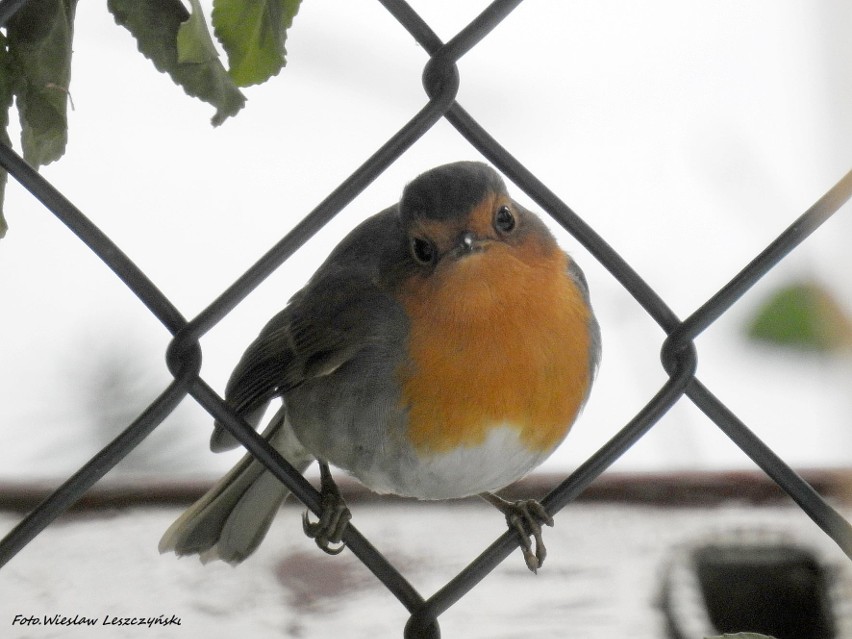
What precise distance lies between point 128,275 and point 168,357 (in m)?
0.11

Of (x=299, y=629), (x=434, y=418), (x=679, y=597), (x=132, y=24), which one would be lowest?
(x=679, y=597)

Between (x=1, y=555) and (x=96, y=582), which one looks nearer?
(x=1, y=555)

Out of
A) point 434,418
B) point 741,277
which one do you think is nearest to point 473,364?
point 434,418

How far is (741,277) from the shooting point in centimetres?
136

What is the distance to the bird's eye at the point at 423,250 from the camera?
202 cm

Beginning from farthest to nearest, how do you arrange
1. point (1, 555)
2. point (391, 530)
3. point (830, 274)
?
point (391, 530) < point (830, 274) < point (1, 555)

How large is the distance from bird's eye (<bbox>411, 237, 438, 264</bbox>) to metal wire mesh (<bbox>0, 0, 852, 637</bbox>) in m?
0.64

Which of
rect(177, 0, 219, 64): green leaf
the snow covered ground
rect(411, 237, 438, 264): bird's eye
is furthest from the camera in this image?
the snow covered ground

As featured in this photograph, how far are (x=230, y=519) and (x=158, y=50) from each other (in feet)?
4.30

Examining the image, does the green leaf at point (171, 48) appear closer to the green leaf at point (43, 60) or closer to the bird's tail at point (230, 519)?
the green leaf at point (43, 60)

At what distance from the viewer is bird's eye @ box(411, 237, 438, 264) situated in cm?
202

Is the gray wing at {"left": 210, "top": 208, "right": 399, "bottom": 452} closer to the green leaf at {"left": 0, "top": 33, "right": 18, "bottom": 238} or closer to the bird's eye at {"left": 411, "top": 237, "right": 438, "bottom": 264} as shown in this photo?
the bird's eye at {"left": 411, "top": 237, "right": 438, "bottom": 264}

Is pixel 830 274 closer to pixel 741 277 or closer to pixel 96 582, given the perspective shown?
pixel 741 277

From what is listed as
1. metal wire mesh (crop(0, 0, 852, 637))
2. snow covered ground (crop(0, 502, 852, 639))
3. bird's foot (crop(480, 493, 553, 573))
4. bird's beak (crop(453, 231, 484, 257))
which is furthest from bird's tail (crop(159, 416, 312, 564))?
metal wire mesh (crop(0, 0, 852, 637))
